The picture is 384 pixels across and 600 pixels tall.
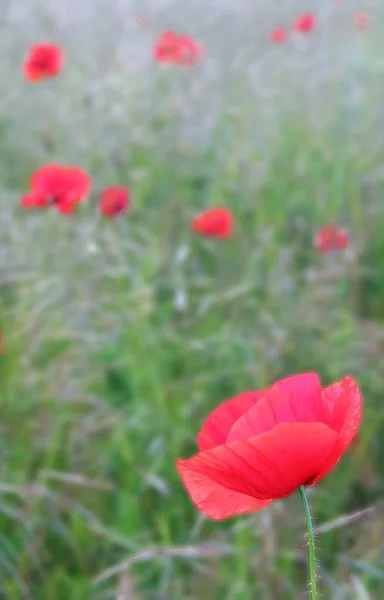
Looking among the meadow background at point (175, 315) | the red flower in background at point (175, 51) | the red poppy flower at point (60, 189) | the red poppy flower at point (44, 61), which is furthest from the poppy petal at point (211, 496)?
the red flower in background at point (175, 51)

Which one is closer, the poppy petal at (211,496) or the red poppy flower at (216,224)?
the poppy petal at (211,496)

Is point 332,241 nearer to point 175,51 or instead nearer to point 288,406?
point 175,51

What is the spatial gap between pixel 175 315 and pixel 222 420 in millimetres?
1313

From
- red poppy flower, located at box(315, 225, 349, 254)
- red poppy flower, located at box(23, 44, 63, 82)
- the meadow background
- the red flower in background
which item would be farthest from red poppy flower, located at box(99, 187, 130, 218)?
the red flower in background

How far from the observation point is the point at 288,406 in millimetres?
412

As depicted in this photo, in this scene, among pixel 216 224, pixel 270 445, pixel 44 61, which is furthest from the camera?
pixel 44 61

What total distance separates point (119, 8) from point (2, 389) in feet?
9.13

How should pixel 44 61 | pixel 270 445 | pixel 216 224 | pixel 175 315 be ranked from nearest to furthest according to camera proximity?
pixel 270 445, pixel 216 224, pixel 175 315, pixel 44 61

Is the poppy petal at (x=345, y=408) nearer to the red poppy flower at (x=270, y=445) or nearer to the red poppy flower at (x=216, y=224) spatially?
the red poppy flower at (x=270, y=445)

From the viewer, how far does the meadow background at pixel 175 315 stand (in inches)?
42.5

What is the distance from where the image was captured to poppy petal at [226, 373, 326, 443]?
404mm

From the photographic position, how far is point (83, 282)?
149cm

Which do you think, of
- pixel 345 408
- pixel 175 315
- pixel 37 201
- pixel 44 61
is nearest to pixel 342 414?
pixel 345 408

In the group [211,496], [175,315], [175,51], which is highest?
[175,51]
